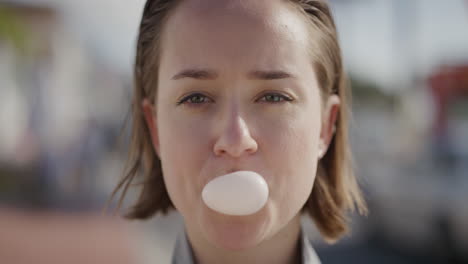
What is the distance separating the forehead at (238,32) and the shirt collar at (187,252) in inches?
19.7

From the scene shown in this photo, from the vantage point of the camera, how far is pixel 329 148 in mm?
1641

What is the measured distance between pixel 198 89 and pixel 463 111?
7302mm

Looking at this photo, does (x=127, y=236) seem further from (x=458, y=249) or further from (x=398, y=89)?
(x=398, y=89)

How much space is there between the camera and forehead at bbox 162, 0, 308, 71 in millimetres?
1218

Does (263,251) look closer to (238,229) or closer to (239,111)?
(238,229)

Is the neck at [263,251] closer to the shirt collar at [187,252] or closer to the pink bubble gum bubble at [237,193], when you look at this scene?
the shirt collar at [187,252]

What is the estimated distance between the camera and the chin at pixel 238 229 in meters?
1.20

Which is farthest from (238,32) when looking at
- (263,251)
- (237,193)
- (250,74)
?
(263,251)

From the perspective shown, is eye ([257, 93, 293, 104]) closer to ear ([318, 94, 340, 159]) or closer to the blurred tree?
ear ([318, 94, 340, 159])

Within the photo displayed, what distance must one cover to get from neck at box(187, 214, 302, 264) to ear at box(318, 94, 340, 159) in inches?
8.8

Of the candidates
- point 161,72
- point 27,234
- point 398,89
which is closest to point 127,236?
point 27,234

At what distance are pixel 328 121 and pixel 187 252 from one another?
549 millimetres

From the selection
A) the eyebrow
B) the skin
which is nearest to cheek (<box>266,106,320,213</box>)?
the skin

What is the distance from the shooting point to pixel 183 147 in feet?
4.09
